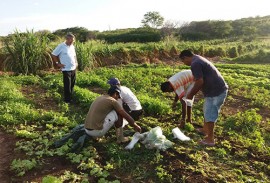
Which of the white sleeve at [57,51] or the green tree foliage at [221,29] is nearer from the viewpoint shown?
the white sleeve at [57,51]

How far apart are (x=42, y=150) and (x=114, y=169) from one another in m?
1.36

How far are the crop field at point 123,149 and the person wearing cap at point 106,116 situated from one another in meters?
0.26

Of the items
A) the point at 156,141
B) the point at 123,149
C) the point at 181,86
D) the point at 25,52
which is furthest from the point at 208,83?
the point at 25,52

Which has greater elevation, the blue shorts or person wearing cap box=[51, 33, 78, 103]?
person wearing cap box=[51, 33, 78, 103]

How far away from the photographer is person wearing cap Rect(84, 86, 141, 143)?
5.66m

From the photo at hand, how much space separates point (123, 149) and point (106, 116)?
627mm

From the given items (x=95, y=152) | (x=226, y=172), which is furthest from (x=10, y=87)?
(x=226, y=172)

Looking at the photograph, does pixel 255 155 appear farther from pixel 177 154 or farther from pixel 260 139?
pixel 177 154

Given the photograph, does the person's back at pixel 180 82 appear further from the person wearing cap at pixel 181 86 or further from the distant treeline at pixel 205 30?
the distant treeline at pixel 205 30

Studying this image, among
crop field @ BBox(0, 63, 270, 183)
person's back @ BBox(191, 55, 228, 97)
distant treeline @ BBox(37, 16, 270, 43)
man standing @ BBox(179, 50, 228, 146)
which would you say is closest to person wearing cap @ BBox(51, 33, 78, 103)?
crop field @ BBox(0, 63, 270, 183)

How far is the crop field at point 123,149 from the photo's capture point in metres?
5.07

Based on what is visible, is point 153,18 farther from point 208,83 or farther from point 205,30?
point 208,83

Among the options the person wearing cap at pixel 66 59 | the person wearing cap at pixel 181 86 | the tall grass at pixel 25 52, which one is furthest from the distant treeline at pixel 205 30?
the person wearing cap at pixel 181 86

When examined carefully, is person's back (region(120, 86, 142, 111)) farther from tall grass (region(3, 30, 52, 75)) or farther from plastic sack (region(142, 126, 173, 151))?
tall grass (region(3, 30, 52, 75))
